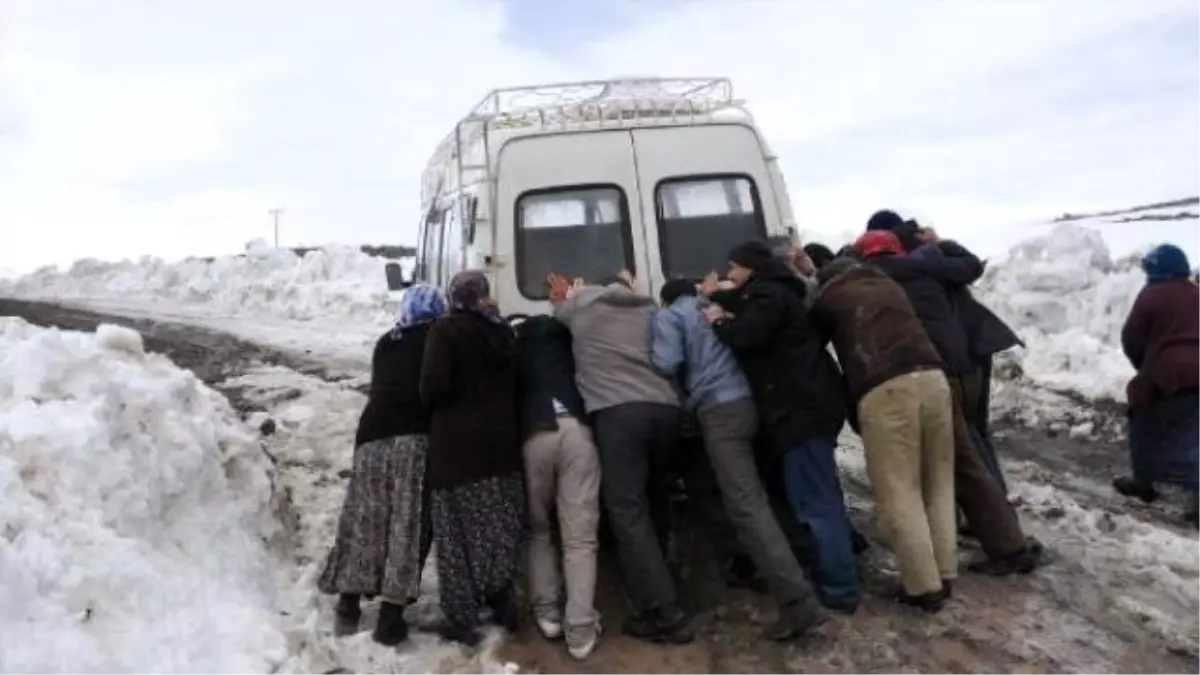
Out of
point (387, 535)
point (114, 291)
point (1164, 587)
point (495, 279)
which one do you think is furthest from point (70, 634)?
point (114, 291)

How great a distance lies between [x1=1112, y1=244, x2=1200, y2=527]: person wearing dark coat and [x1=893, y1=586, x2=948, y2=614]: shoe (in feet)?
8.20

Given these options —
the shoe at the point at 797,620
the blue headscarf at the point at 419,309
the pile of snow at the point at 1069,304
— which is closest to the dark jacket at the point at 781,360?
the shoe at the point at 797,620

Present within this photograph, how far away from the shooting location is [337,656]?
5559 mm

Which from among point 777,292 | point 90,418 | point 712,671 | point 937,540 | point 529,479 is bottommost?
point 712,671

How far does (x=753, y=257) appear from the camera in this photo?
6.12 meters

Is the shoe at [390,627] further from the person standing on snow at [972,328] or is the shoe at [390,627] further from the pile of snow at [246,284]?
the pile of snow at [246,284]

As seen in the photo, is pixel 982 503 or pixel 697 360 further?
pixel 982 503

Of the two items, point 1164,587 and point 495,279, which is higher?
point 495,279

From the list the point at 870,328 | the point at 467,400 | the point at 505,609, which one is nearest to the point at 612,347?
the point at 467,400

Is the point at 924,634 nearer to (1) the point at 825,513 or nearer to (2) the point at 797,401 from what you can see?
(1) the point at 825,513

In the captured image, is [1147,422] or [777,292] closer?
[777,292]

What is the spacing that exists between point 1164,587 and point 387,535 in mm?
3973

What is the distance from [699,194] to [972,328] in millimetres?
1848

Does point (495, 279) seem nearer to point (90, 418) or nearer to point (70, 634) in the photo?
point (90, 418)
